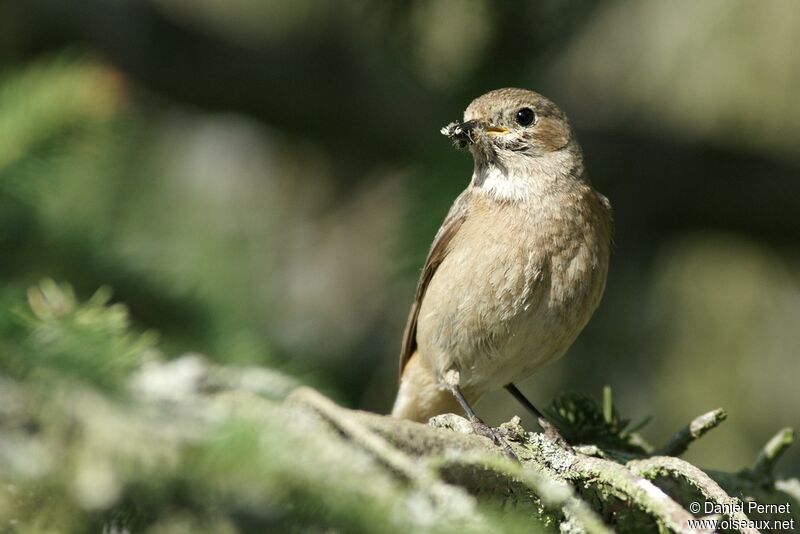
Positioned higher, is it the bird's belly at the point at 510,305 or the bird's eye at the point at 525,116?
the bird's eye at the point at 525,116

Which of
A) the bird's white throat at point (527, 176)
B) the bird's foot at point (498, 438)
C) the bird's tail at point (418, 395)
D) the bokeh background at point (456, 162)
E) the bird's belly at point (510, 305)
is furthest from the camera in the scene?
the bokeh background at point (456, 162)

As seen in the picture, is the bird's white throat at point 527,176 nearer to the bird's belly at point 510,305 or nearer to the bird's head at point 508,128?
the bird's head at point 508,128

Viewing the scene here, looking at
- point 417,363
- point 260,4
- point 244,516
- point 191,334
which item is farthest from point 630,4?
point 244,516

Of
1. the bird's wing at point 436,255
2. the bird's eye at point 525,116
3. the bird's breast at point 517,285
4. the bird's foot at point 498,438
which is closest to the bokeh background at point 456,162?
the bird's wing at point 436,255

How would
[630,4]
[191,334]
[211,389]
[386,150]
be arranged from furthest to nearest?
[630,4], [386,150], [191,334], [211,389]

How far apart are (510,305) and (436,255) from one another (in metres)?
0.67

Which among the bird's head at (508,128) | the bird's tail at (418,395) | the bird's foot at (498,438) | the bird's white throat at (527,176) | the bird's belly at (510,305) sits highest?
the bird's head at (508,128)

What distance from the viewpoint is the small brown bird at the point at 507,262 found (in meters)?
4.08

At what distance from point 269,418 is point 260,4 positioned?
5.40m

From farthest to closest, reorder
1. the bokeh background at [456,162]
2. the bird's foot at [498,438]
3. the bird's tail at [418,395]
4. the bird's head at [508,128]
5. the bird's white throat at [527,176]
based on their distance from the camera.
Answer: the bokeh background at [456,162] < the bird's tail at [418,395] < the bird's head at [508,128] < the bird's white throat at [527,176] < the bird's foot at [498,438]

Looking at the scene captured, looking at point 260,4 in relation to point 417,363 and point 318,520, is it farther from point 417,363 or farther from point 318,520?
point 318,520

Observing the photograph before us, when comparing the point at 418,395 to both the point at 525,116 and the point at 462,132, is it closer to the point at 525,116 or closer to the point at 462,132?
the point at 462,132

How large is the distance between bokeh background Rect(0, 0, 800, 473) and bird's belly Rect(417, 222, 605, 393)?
29.6 inches

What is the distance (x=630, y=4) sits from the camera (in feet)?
21.9
